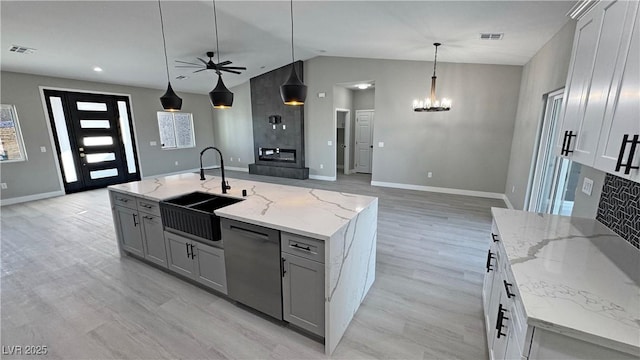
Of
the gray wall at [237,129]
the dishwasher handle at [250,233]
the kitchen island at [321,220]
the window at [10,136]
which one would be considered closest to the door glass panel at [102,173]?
the window at [10,136]

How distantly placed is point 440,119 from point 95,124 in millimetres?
8384

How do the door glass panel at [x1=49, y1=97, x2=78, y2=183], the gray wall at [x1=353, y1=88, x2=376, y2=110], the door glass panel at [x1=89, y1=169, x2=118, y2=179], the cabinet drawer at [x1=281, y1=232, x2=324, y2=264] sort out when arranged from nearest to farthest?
the cabinet drawer at [x1=281, y1=232, x2=324, y2=264], the door glass panel at [x1=49, y1=97, x2=78, y2=183], the door glass panel at [x1=89, y1=169, x2=118, y2=179], the gray wall at [x1=353, y1=88, x2=376, y2=110]

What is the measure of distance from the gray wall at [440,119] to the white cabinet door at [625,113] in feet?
15.6

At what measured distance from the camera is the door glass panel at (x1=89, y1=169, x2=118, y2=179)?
643 cm

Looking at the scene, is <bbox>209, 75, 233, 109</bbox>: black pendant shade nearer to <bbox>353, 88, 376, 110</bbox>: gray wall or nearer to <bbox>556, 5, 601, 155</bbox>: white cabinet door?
<bbox>556, 5, 601, 155</bbox>: white cabinet door

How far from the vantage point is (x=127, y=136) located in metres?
6.99

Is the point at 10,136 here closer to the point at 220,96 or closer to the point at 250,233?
the point at 220,96

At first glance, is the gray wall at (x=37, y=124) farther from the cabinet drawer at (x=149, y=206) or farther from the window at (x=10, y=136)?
the cabinet drawer at (x=149, y=206)

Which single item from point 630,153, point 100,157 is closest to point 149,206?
point 630,153

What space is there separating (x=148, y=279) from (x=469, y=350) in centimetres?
303

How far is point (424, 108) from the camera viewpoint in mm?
5039

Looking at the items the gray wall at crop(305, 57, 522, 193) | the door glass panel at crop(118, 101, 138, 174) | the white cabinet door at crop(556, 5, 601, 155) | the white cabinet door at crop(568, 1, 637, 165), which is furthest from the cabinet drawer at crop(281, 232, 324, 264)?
the door glass panel at crop(118, 101, 138, 174)

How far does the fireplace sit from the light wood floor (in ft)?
15.0

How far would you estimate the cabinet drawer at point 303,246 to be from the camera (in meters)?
1.68
